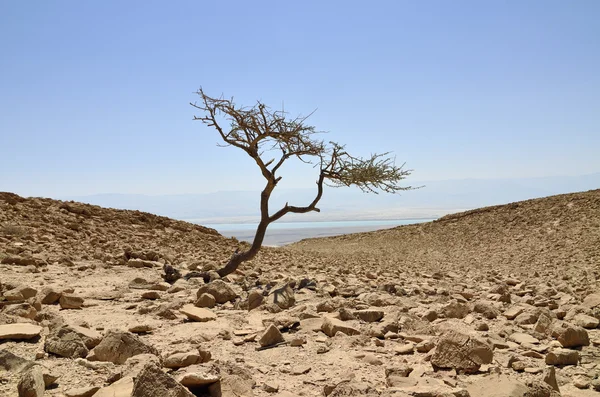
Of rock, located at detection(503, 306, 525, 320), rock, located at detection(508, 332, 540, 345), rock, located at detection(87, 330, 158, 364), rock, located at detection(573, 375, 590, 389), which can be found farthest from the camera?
rock, located at detection(503, 306, 525, 320)

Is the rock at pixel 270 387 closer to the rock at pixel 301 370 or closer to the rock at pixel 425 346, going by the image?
the rock at pixel 301 370

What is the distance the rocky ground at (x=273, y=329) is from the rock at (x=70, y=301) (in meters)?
0.01

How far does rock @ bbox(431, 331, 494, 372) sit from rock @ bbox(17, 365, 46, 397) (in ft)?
8.70

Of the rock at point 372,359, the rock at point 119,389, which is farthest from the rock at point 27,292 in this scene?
the rock at point 372,359

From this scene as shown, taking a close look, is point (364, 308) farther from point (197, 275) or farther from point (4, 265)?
point (4, 265)

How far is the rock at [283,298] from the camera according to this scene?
5.90m

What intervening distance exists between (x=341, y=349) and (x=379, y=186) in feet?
19.9

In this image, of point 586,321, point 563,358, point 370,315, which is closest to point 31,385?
point 370,315

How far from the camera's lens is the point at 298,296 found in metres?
6.80

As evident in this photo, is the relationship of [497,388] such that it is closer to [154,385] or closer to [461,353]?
[461,353]

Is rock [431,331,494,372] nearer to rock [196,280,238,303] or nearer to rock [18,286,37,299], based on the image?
rock [196,280,238,303]

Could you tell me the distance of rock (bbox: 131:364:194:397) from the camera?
2.55 metres

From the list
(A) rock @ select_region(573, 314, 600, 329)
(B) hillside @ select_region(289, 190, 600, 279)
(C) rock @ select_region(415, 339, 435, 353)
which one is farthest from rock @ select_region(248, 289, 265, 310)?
(B) hillside @ select_region(289, 190, 600, 279)

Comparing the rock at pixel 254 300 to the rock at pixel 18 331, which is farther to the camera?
the rock at pixel 254 300
